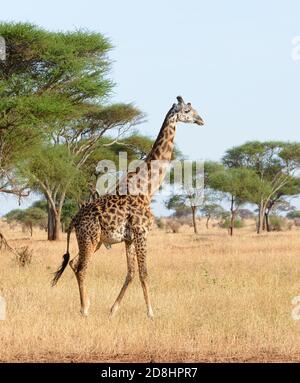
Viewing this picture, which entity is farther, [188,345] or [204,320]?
[204,320]

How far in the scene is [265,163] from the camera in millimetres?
43719

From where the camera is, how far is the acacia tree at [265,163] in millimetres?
41750

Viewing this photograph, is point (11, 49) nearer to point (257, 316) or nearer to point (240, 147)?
point (257, 316)

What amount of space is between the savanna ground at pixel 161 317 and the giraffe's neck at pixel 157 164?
1410 millimetres

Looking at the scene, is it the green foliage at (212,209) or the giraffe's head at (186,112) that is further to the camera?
the green foliage at (212,209)

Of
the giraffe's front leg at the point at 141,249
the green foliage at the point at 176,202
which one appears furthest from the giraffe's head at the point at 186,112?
the green foliage at the point at 176,202

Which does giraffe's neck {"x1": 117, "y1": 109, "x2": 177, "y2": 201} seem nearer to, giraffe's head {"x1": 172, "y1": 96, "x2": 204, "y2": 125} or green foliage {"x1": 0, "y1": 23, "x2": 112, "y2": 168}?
giraffe's head {"x1": 172, "y1": 96, "x2": 204, "y2": 125}

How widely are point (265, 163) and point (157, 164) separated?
1379 inches

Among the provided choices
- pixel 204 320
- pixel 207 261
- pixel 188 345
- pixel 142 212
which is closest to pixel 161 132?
pixel 142 212

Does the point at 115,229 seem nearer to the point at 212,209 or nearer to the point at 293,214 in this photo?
the point at 212,209

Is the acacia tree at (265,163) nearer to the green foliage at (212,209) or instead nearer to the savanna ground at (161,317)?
the green foliage at (212,209)

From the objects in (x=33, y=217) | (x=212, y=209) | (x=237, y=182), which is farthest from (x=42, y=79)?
(x=212, y=209)
